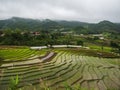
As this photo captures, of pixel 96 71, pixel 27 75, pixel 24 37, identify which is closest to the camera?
pixel 27 75

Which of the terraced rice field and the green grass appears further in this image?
the green grass

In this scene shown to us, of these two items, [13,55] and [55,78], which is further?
[13,55]

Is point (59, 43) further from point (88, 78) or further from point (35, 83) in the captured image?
point (35, 83)

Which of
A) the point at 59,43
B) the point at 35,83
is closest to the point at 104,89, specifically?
the point at 35,83

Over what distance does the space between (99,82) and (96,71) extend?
5.57m

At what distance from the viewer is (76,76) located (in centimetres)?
2522

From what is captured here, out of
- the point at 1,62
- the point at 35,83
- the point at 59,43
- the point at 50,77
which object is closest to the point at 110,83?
the point at 50,77

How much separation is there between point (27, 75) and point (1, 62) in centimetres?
637

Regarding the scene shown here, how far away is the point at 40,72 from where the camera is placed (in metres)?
23.0

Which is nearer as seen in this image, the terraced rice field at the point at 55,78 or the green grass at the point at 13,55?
the terraced rice field at the point at 55,78

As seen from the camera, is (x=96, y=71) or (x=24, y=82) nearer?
(x=24, y=82)

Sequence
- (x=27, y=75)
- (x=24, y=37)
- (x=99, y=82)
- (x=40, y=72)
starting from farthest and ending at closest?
(x=24, y=37) < (x=99, y=82) < (x=40, y=72) < (x=27, y=75)

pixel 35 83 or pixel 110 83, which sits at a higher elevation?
pixel 35 83

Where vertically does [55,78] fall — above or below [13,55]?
below
